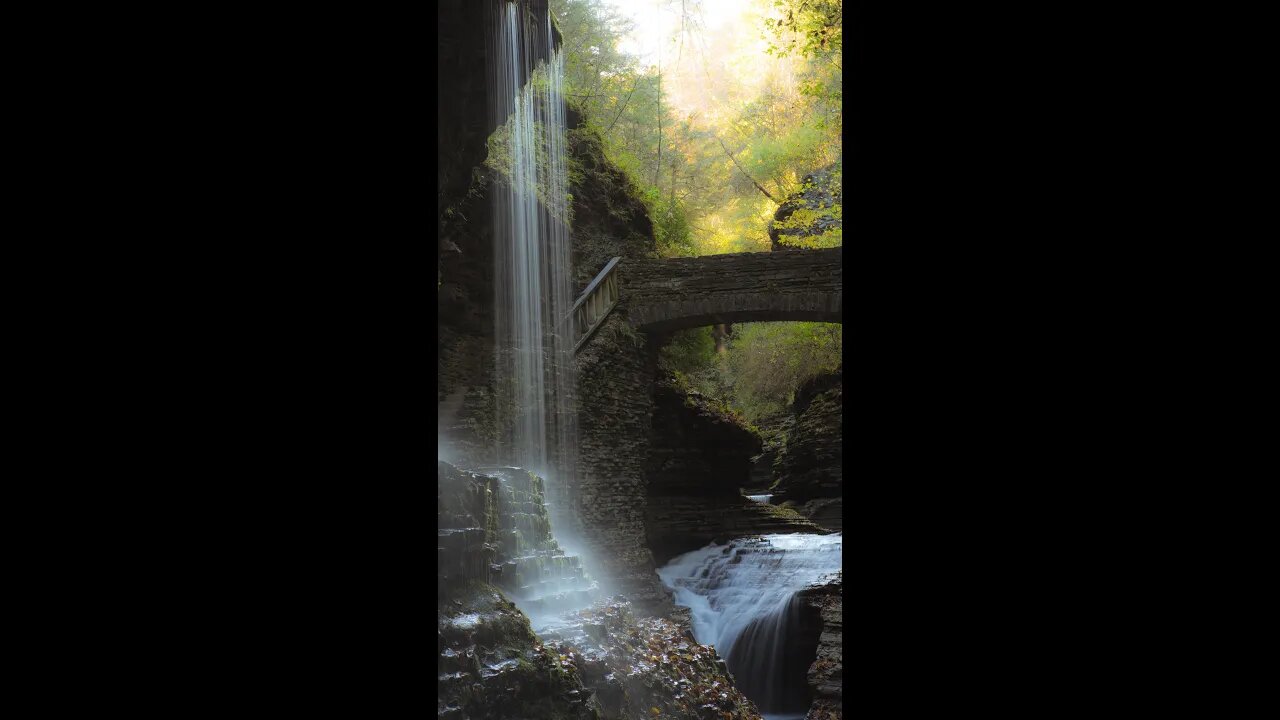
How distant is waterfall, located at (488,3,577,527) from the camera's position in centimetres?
993

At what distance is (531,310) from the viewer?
10.6 metres

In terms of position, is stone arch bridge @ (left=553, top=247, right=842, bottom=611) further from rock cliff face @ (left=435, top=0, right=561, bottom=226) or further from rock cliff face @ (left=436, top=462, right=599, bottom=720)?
rock cliff face @ (left=436, top=462, right=599, bottom=720)

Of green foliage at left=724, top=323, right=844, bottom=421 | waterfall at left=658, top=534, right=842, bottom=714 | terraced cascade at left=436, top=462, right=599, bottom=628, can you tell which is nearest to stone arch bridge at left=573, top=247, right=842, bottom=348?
waterfall at left=658, top=534, right=842, bottom=714

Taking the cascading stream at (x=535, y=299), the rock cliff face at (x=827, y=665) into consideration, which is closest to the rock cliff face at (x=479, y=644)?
the rock cliff face at (x=827, y=665)

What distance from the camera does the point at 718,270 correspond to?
10453 mm

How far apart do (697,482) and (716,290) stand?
287cm
